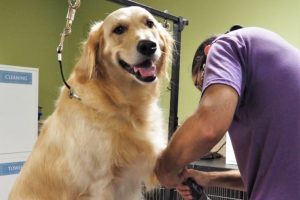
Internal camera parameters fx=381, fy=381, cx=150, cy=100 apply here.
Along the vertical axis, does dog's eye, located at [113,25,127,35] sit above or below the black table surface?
above

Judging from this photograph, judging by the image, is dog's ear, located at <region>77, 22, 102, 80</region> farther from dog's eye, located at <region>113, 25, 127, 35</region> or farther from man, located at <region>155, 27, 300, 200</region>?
man, located at <region>155, 27, 300, 200</region>

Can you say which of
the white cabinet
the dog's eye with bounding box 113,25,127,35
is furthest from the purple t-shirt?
the white cabinet

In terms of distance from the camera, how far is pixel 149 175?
4.54ft

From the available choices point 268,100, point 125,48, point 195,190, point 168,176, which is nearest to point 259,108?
point 268,100

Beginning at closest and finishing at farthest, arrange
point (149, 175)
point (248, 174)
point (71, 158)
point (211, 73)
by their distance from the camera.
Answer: point (211, 73), point (248, 174), point (71, 158), point (149, 175)

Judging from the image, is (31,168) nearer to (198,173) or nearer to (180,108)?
(198,173)

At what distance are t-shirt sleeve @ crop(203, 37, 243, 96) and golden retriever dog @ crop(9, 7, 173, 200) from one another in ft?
1.29

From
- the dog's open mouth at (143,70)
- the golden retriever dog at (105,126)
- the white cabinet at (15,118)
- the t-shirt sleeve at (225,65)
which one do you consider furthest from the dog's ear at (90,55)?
the white cabinet at (15,118)

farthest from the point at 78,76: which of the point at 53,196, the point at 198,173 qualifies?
the point at 198,173

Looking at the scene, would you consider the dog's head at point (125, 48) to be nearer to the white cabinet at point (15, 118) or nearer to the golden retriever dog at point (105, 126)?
the golden retriever dog at point (105, 126)

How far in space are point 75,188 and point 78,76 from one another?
0.39m

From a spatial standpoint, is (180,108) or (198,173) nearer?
(198,173)

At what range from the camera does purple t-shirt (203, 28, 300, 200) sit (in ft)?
2.94

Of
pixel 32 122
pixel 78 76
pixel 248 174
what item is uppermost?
pixel 78 76
